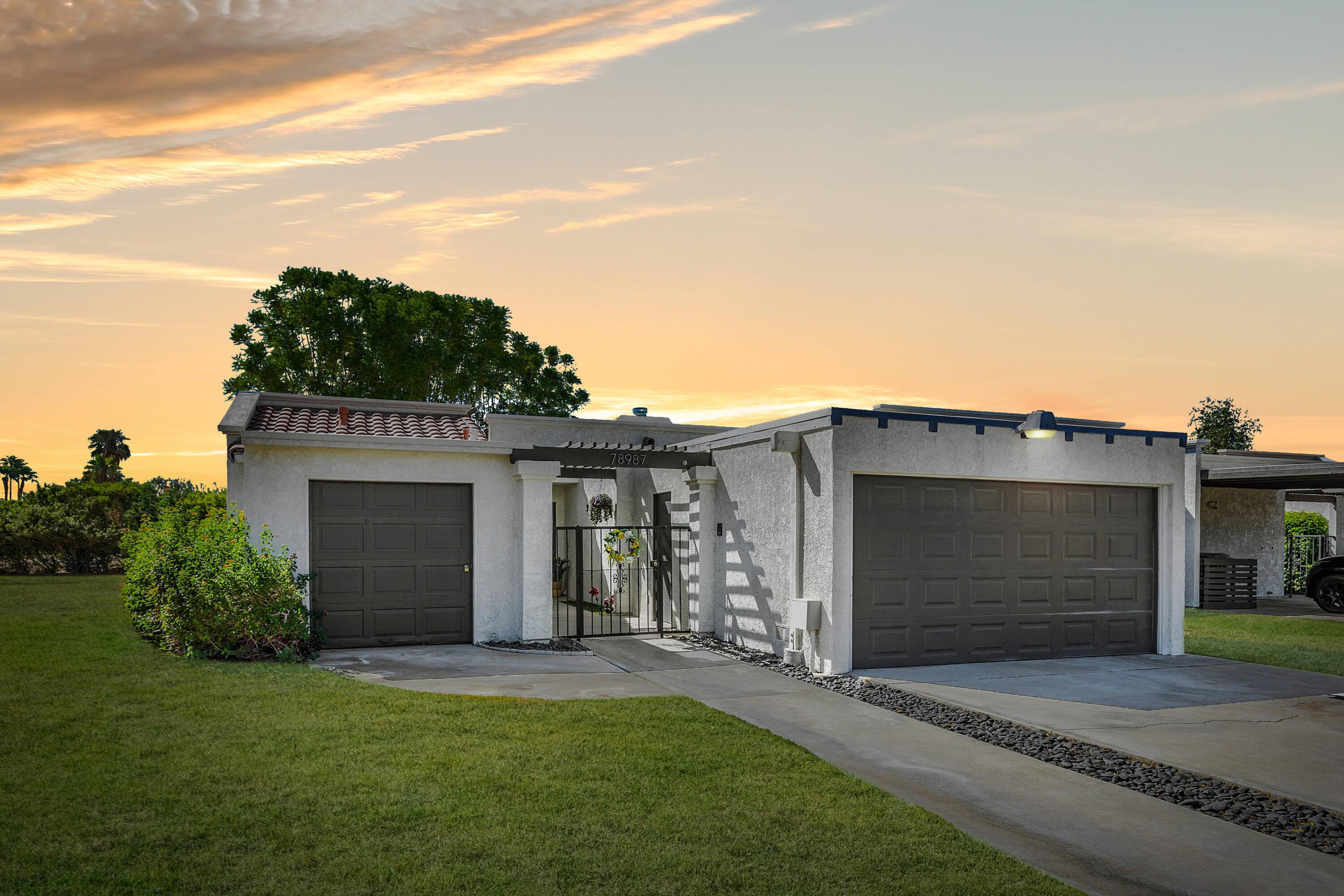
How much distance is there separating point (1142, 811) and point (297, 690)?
7.17 meters

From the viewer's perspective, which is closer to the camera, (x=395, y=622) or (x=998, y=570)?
(x=998, y=570)

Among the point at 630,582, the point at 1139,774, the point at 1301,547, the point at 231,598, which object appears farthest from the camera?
the point at 1301,547

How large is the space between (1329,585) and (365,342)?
30.3 meters

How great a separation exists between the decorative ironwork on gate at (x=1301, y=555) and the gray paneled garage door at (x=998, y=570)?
13.4 metres

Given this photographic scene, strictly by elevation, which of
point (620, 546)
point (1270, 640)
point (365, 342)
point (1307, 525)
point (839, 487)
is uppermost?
point (365, 342)

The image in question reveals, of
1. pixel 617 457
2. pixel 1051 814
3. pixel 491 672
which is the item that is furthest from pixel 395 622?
pixel 1051 814

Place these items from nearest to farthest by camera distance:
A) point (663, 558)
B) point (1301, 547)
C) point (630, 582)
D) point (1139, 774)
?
1. point (1139, 774)
2. point (663, 558)
3. point (630, 582)
4. point (1301, 547)

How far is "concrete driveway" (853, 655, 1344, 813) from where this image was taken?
268 inches

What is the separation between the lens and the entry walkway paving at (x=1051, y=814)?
4715 mm

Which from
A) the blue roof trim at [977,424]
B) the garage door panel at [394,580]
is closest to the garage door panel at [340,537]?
the garage door panel at [394,580]

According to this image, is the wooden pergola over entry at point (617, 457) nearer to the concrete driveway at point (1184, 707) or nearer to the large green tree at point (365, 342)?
the concrete driveway at point (1184, 707)

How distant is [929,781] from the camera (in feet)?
20.6

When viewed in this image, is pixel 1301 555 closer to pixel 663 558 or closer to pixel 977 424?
pixel 977 424

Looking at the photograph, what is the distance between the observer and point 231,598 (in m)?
A: 10.5
